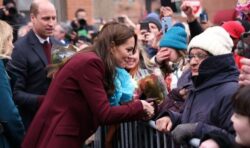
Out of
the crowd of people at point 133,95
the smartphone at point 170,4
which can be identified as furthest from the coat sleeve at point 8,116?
the smartphone at point 170,4

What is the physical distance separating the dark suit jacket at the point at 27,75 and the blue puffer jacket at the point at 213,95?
1.90 m

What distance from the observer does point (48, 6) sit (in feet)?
19.5

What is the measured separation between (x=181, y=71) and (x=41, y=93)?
4.40 feet

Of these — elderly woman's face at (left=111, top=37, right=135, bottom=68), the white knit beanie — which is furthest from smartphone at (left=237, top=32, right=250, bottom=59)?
elderly woman's face at (left=111, top=37, right=135, bottom=68)

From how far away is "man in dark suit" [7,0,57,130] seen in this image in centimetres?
534

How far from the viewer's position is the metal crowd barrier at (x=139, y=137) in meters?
4.28

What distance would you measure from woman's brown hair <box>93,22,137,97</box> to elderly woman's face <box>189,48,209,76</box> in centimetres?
52

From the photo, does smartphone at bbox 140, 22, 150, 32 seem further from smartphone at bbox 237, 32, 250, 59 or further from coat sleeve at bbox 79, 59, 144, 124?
smartphone at bbox 237, 32, 250, 59

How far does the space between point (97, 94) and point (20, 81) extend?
1.64 meters

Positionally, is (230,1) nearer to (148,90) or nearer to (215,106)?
(148,90)

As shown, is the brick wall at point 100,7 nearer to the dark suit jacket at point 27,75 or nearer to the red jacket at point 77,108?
the dark suit jacket at point 27,75

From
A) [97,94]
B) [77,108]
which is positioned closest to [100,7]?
[77,108]

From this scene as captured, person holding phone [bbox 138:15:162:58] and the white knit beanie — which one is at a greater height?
the white knit beanie

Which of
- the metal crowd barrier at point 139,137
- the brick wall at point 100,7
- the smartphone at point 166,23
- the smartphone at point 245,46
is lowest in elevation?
the brick wall at point 100,7
